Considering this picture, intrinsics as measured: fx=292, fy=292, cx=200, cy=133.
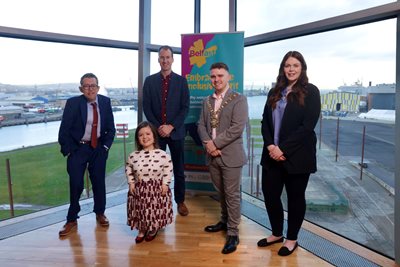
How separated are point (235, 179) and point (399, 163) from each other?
46.6 inches

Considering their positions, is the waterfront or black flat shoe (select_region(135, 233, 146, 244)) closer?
black flat shoe (select_region(135, 233, 146, 244))

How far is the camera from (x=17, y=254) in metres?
2.31

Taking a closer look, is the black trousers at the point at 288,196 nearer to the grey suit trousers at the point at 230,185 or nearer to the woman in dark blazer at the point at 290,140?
the woman in dark blazer at the point at 290,140

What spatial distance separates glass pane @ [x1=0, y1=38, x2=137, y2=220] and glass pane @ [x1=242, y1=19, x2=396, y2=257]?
1959 millimetres

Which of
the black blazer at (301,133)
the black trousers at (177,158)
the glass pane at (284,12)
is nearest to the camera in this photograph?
the black blazer at (301,133)

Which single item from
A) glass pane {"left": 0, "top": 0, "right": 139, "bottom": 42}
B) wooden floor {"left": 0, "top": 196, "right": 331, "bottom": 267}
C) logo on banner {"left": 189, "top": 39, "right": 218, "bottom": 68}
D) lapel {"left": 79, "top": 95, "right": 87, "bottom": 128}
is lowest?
wooden floor {"left": 0, "top": 196, "right": 331, "bottom": 267}

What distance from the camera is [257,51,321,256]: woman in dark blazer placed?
212cm

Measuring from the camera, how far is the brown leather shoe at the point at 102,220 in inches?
112

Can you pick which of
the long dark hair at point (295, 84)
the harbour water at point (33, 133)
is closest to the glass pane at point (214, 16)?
the harbour water at point (33, 133)

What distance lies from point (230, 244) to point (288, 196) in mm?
605

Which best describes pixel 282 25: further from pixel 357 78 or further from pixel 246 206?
pixel 246 206

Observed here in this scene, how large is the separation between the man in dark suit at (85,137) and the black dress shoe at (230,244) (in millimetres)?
1212

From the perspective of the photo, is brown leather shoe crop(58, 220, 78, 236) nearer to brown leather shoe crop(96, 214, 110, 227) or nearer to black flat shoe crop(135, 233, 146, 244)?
brown leather shoe crop(96, 214, 110, 227)

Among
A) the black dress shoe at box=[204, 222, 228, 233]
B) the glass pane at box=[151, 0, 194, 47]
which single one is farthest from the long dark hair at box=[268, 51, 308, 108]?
the glass pane at box=[151, 0, 194, 47]
